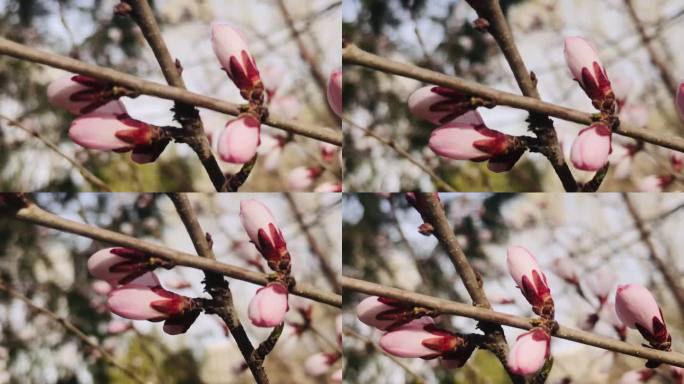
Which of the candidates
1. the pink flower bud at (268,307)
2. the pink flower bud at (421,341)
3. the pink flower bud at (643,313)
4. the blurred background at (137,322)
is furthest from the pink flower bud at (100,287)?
the pink flower bud at (643,313)

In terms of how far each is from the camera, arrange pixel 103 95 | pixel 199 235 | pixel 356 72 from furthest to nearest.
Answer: pixel 356 72, pixel 199 235, pixel 103 95

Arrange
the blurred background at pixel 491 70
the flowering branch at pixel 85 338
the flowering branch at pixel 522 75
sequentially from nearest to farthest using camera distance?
the flowering branch at pixel 522 75, the blurred background at pixel 491 70, the flowering branch at pixel 85 338

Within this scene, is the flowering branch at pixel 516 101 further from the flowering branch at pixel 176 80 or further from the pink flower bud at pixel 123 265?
the pink flower bud at pixel 123 265

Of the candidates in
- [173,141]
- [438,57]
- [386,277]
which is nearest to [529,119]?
[438,57]

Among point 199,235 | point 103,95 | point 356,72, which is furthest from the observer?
point 356,72

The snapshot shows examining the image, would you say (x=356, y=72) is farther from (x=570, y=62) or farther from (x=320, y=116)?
(x=570, y=62)

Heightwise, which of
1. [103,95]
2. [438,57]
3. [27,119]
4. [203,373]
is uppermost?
[438,57]

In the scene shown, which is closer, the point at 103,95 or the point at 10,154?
the point at 103,95
